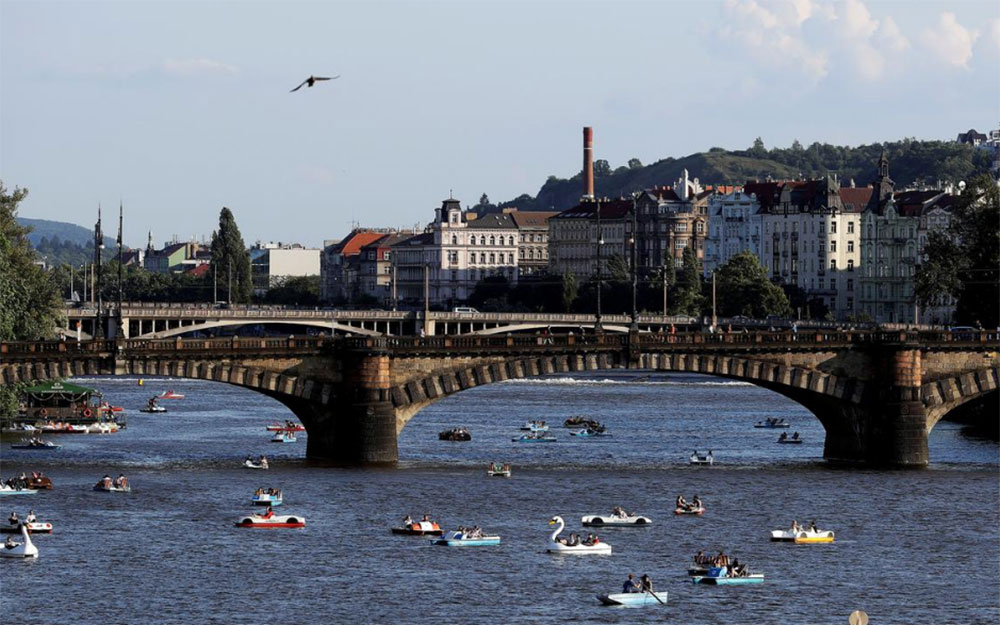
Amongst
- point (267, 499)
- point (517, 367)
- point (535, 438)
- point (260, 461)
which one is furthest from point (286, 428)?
point (267, 499)

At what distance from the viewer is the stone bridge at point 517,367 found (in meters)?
108

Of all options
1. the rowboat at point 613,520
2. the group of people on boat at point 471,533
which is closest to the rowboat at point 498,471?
the rowboat at point 613,520

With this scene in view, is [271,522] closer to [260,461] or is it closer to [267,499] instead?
[267,499]

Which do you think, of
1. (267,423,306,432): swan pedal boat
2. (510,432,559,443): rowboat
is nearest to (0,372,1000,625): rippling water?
(510,432,559,443): rowboat

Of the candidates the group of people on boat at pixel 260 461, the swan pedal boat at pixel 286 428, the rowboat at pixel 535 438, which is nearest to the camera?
the group of people on boat at pixel 260 461

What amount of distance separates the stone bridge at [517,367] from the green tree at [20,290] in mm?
16862

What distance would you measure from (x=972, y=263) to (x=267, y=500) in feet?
305

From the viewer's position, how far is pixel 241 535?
287 ft

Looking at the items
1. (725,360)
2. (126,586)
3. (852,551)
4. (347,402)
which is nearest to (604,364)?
(725,360)

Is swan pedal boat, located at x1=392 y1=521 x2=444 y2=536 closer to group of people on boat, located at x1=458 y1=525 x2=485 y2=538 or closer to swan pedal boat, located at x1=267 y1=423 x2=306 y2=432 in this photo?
group of people on boat, located at x1=458 y1=525 x2=485 y2=538

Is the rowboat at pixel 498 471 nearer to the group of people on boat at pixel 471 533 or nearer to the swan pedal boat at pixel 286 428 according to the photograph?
the group of people on boat at pixel 471 533

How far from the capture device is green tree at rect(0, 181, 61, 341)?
12588 centimetres

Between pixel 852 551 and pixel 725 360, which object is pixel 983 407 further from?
pixel 852 551

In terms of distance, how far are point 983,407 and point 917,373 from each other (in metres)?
36.8
